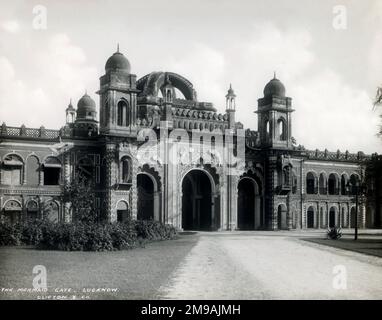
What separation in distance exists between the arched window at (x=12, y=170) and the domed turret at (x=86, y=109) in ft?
57.6

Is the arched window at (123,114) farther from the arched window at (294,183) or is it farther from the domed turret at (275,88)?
the arched window at (294,183)

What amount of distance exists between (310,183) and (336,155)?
15.1 ft

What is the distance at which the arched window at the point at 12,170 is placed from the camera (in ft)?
119

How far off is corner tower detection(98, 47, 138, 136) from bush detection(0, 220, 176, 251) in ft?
43.7

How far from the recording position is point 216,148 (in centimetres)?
4331

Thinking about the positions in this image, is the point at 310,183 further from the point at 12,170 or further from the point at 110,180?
the point at 12,170

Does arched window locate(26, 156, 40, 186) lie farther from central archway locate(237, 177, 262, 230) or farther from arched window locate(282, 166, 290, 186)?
arched window locate(282, 166, 290, 186)

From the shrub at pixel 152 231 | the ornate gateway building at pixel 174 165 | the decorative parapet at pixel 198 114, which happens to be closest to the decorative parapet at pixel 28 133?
the ornate gateway building at pixel 174 165

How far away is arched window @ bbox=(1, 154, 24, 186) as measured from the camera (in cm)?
3616

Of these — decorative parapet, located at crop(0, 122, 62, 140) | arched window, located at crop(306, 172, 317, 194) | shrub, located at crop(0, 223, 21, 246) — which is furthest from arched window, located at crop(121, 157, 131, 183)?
arched window, located at crop(306, 172, 317, 194)

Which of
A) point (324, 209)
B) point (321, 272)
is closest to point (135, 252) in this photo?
point (321, 272)

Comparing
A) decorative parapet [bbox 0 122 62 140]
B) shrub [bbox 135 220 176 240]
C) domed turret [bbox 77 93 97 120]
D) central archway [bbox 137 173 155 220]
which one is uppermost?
domed turret [bbox 77 93 97 120]

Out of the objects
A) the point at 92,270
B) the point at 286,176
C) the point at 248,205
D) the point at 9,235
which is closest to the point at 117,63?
the point at 248,205
